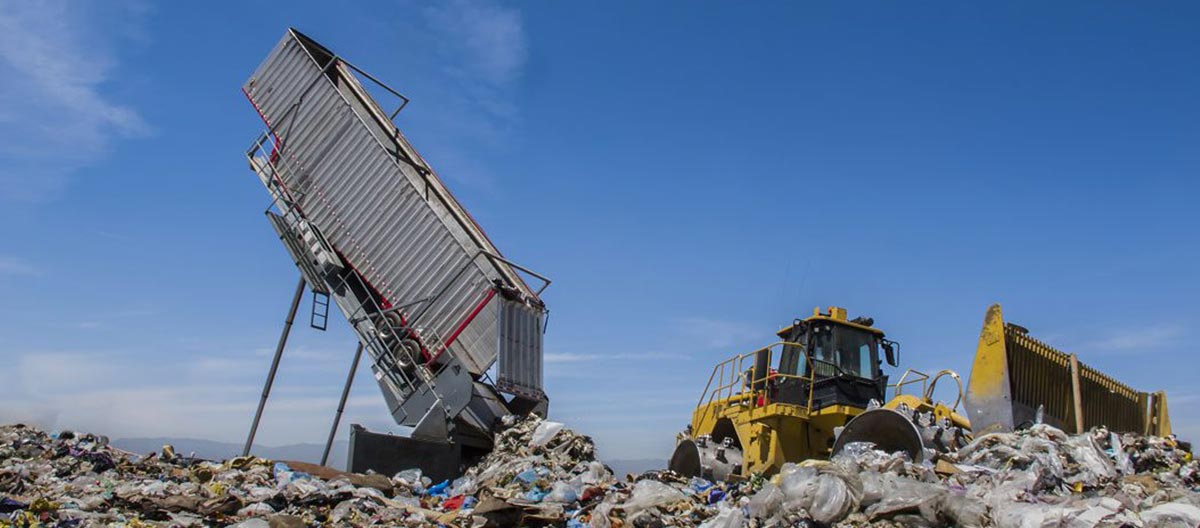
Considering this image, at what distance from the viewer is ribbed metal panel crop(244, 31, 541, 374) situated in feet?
31.9

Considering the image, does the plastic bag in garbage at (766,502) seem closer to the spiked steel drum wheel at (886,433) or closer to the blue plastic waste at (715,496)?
the blue plastic waste at (715,496)

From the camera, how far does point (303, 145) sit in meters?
11.0

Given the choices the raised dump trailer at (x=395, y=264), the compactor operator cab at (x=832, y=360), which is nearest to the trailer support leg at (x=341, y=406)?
the raised dump trailer at (x=395, y=264)

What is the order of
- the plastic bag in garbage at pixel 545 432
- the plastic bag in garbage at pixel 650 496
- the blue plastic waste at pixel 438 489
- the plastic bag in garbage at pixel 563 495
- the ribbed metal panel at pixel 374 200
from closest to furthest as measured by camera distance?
the plastic bag in garbage at pixel 650 496 < the plastic bag in garbage at pixel 563 495 < the blue plastic waste at pixel 438 489 < the plastic bag in garbage at pixel 545 432 < the ribbed metal panel at pixel 374 200

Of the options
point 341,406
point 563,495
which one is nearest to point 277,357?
point 341,406

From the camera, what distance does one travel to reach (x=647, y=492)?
20.1ft

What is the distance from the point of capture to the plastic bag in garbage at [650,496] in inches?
235

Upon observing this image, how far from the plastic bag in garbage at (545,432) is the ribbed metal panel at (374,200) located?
3.18 feet

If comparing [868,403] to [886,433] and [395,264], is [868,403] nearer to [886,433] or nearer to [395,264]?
[886,433]

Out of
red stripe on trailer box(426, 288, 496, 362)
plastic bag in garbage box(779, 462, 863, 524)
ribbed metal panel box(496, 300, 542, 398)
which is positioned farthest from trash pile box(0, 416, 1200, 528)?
red stripe on trailer box(426, 288, 496, 362)

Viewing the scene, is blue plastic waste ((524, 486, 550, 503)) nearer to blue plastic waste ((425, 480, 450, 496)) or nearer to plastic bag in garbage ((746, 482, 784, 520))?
blue plastic waste ((425, 480, 450, 496))

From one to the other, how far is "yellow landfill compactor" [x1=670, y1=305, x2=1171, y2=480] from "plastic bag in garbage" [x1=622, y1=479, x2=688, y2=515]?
1158 millimetres

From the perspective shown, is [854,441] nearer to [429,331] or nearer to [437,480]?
[437,480]

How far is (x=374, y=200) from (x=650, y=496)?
5606 mm
